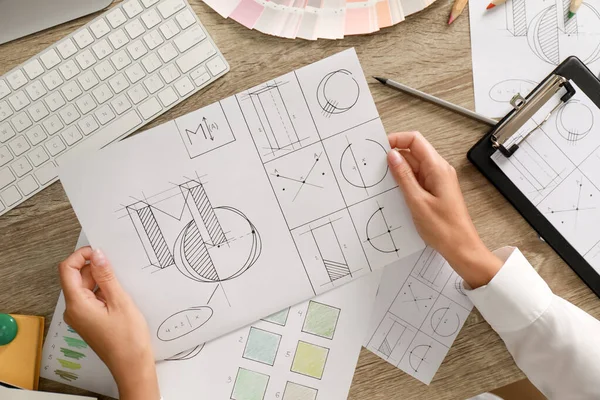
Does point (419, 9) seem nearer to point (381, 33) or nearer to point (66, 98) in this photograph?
point (381, 33)

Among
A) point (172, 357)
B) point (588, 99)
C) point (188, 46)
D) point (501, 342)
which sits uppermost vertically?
point (188, 46)

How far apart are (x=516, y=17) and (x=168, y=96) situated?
481 millimetres

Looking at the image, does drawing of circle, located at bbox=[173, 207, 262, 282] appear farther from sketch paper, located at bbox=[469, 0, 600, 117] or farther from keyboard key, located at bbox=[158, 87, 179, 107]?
sketch paper, located at bbox=[469, 0, 600, 117]

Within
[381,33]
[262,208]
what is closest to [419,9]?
[381,33]

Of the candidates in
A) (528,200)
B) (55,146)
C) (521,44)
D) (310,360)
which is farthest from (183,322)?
(521,44)

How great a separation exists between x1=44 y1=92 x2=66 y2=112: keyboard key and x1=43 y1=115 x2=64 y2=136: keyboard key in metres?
0.01

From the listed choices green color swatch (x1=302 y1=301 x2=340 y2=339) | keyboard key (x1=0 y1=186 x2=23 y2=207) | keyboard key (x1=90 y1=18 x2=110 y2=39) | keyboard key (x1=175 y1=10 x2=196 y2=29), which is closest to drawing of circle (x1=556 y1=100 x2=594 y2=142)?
green color swatch (x1=302 y1=301 x2=340 y2=339)

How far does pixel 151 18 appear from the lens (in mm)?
680

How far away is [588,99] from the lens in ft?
2.33

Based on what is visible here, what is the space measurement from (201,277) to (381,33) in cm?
40

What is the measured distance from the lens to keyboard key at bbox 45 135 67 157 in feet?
2.19

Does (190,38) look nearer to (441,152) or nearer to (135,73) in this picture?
(135,73)

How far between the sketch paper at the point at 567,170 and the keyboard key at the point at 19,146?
24.4 inches

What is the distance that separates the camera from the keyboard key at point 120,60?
68cm
